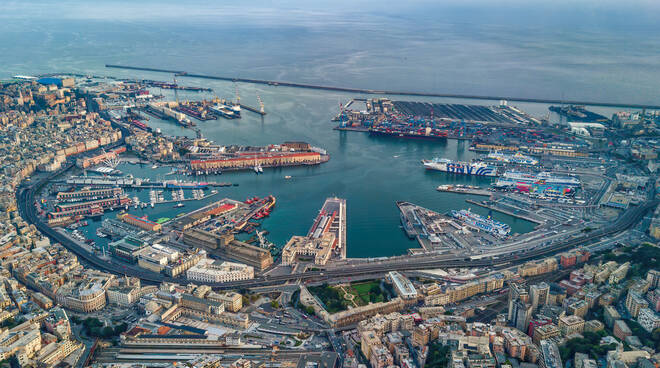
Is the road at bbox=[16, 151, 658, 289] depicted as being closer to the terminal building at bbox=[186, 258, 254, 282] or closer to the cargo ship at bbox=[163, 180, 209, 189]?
the terminal building at bbox=[186, 258, 254, 282]

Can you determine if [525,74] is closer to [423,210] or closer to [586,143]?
[586,143]

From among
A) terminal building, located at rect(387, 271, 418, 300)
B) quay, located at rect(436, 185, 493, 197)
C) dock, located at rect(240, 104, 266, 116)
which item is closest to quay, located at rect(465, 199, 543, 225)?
quay, located at rect(436, 185, 493, 197)

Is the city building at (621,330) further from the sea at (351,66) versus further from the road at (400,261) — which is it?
the sea at (351,66)

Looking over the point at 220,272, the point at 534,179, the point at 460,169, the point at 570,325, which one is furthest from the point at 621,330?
the point at 460,169

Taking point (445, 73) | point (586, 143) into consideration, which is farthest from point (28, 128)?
point (445, 73)

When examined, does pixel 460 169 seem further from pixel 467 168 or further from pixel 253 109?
pixel 253 109

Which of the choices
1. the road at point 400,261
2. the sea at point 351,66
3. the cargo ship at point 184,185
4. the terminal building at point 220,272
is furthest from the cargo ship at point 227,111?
the terminal building at point 220,272

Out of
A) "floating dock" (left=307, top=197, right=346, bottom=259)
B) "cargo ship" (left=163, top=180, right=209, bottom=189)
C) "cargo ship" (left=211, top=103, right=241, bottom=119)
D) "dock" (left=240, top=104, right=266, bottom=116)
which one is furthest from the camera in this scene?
"dock" (left=240, top=104, right=266, bottom=116)
